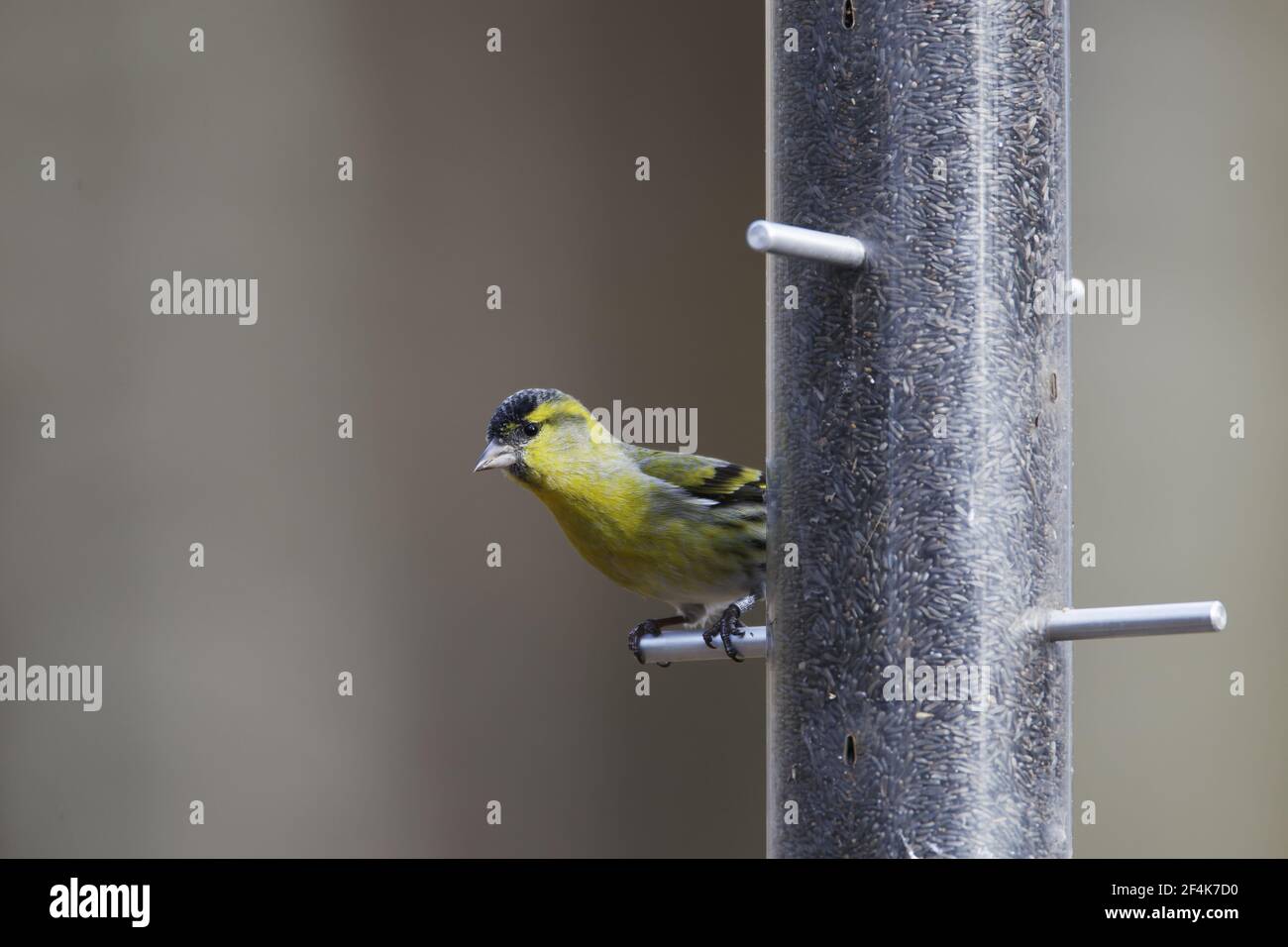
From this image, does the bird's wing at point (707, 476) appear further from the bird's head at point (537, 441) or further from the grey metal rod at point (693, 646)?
the grey metal rod at point (693, 646)

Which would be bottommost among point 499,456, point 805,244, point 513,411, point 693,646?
point 693,646

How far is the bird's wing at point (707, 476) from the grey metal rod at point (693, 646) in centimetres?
40

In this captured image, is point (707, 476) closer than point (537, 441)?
Yes

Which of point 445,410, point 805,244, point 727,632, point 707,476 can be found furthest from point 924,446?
point 445,410

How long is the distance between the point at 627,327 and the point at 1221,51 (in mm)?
3027

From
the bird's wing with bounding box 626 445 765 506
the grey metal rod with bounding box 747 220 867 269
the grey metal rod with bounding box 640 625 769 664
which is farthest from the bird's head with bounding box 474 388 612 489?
the grey metal rod with bounding box 747 220 867 269

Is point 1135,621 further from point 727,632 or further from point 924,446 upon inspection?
point 727,632

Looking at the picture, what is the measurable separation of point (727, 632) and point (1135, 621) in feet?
3.21

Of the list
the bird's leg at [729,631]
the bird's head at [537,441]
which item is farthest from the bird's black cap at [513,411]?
the bird's leg at [729,631]

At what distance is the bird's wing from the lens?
4.49m

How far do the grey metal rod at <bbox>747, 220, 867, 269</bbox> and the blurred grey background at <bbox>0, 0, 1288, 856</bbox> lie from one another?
4.66 m

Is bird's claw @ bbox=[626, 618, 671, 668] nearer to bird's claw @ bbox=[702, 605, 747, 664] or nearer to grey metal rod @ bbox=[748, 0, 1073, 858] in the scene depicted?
bird's claw @ bbox=[702, 605, 747, 664]

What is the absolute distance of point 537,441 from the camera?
4.71 m
